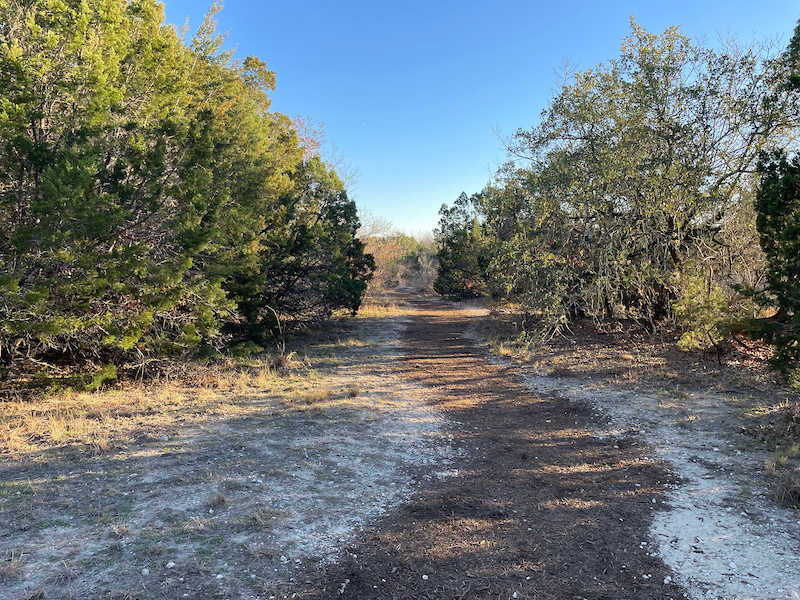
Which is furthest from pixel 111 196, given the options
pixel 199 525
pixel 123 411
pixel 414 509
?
pixel 414 509

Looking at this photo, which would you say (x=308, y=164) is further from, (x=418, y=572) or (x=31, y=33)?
(x=418, y=572)

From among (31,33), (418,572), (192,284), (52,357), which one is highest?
(31,33)

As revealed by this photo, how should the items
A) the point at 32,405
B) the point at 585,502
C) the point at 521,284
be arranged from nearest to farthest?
the point at 585,502 < the point at 32,405 < the point at 521,284

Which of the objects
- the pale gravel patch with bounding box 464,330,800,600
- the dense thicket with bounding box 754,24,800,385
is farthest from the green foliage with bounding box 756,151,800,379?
the pale gravel patch with bounding box 464,330,800,600

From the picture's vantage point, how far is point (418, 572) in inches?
133

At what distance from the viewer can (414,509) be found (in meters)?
4.35

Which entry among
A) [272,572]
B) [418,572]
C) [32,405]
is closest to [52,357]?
[32,405]

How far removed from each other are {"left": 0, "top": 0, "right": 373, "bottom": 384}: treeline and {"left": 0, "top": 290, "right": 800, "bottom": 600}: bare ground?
8.43ft

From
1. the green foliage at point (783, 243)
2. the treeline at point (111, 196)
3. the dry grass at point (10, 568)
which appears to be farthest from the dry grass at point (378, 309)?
the dry grass at point (10, 568)

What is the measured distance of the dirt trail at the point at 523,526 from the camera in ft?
10.6

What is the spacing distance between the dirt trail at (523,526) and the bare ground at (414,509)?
0.06ft

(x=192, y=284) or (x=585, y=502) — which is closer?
(x=585, y=502)

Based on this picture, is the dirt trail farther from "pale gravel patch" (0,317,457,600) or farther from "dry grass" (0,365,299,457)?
"dry grass" (0,365,299,457)

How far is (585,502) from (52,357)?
949 cm
